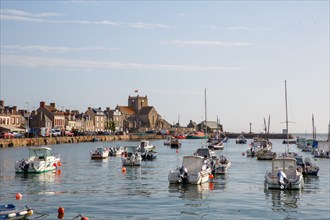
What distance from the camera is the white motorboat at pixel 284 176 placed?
49.2 metres

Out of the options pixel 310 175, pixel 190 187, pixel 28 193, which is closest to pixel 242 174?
pixel 310 175

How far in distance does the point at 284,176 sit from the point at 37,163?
98.0ft

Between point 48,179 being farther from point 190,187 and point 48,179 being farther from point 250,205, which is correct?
point 250,205

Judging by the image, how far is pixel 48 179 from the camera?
59125 millimetres

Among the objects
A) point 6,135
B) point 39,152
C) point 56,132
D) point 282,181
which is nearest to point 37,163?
point 39,152

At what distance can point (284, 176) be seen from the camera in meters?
49.5

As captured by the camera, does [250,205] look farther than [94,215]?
Yes

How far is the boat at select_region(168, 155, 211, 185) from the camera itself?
5266 cm

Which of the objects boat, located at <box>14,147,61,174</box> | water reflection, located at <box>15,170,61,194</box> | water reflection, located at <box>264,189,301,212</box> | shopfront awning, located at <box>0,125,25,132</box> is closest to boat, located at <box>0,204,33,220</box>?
water reflection, located at <box>15,170,61,194</box>

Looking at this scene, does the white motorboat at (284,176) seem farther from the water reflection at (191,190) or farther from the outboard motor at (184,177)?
the outboard motor at (184,177)

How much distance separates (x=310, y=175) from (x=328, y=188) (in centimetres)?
1096

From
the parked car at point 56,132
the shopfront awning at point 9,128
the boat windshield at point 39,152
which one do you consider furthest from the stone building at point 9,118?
the boat windshield at point 39,152

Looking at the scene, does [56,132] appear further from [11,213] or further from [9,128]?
[11,213]

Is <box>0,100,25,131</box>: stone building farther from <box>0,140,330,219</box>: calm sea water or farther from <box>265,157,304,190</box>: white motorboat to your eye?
<box>265,157,304,190</box>: white motorboat
